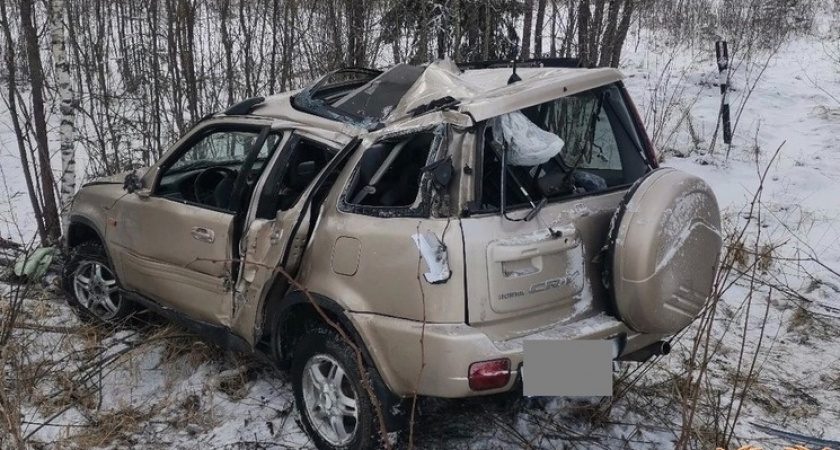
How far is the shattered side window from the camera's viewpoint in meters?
3.26

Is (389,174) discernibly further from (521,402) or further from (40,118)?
(40,118)

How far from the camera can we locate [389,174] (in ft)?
10.9

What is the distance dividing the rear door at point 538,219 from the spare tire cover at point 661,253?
16 cm

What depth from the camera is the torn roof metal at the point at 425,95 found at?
303 cm

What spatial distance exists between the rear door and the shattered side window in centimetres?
35

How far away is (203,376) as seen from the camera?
4316 millimetres

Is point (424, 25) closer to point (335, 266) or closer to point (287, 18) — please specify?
point (287, 18)

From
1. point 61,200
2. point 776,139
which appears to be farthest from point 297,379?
point 776,139

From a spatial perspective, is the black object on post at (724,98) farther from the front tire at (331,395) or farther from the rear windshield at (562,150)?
the front tire at (331,395)

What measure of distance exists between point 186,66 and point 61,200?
2170 millimetres

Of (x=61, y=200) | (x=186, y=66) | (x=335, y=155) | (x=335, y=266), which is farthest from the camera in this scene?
(x=186, y=66)

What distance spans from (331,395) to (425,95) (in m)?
1.51

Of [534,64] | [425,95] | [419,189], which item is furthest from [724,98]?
[419,189]

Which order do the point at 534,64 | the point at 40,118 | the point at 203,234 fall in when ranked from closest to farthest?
the point at 203,234
the point at 534,64
the point at 40,118
